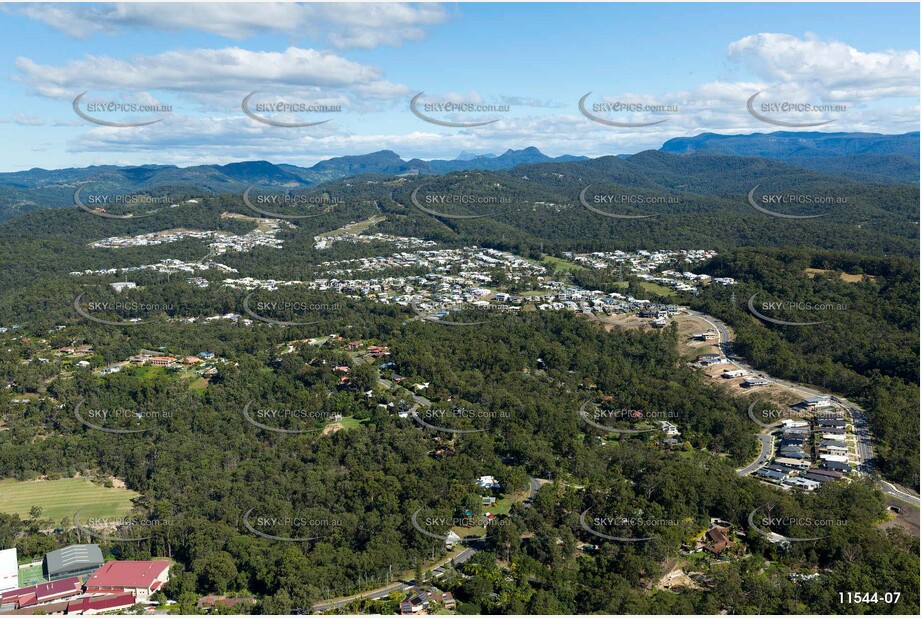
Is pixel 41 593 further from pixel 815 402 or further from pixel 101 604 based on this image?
pixel 815 402

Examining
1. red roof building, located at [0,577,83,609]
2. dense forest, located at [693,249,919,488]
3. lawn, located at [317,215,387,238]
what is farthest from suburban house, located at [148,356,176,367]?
lawn, located at [317,215,387,238]

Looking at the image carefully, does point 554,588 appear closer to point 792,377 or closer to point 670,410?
point 670,410

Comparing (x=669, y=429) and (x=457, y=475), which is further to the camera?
(x=669, y=429)

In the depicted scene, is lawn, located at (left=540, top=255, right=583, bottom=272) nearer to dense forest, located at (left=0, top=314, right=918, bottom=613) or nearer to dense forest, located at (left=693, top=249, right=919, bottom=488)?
dense forest, located at (left=693, top=249, right=919, bottom=488)

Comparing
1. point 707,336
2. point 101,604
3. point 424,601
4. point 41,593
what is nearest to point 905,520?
point 424,601

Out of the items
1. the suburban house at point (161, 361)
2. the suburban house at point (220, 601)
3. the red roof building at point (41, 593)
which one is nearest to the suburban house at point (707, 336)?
the suburban house at point (220, 601)

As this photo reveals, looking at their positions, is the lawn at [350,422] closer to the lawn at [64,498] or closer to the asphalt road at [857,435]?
the lawn at [64,498]
